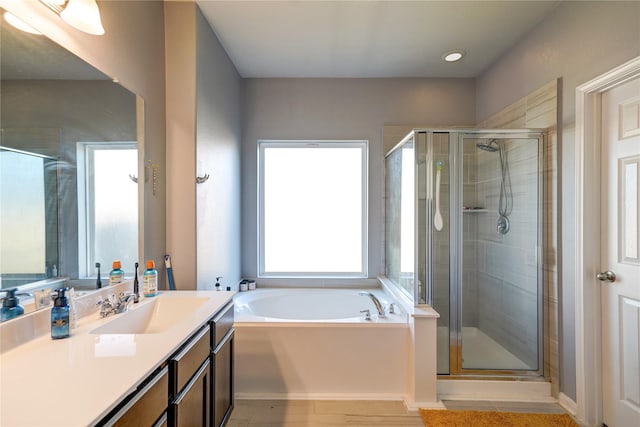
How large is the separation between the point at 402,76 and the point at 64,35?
8.96 ft

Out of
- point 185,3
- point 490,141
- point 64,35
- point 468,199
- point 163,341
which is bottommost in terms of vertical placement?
point 163,341

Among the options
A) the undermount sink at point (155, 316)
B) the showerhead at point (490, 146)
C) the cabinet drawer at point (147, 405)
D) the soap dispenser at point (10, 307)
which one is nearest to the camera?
the cabinet drawer at point (147, 405)

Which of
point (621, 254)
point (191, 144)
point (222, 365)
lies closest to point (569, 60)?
point (621, 254)

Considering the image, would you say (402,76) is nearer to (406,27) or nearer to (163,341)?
(406,27)

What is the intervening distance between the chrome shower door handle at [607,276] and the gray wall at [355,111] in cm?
170

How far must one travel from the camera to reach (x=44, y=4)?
1173 millimetres

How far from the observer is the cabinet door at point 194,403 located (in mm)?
1059

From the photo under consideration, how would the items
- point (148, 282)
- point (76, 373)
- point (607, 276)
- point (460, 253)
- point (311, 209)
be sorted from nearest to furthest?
point (76, 373)
point (148, 282)
point (607, 276)
point (460, 253)
point (311, 209)

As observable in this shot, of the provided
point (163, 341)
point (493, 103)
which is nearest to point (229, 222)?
point (163, 341)

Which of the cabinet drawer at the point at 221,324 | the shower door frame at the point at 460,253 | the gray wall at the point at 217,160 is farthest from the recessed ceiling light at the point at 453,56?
the cabinet drawer at the point at 221,324

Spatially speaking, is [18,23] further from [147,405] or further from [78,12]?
[147,405]

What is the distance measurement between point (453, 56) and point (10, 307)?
129 inches

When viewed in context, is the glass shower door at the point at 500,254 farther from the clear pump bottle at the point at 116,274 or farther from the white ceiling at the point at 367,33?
the clear pump bottle at the point at 116,274

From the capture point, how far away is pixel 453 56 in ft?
8.81
